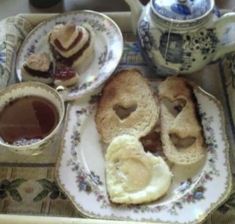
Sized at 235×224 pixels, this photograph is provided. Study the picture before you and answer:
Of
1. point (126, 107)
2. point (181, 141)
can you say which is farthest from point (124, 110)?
point (181, 141)

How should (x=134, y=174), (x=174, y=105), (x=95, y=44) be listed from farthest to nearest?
(x=95, y=44) → (x=174, y=105) → (x=134, y=174)

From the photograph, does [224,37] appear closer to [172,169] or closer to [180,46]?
[180,46]

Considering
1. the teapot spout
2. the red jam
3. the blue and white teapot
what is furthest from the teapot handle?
the red jam

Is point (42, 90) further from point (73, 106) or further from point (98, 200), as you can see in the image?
point (98, 200)

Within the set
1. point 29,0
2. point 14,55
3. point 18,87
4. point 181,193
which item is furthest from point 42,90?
point 29,0

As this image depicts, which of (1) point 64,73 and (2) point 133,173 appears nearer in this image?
(2) point 133,173

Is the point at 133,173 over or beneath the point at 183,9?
beneath
